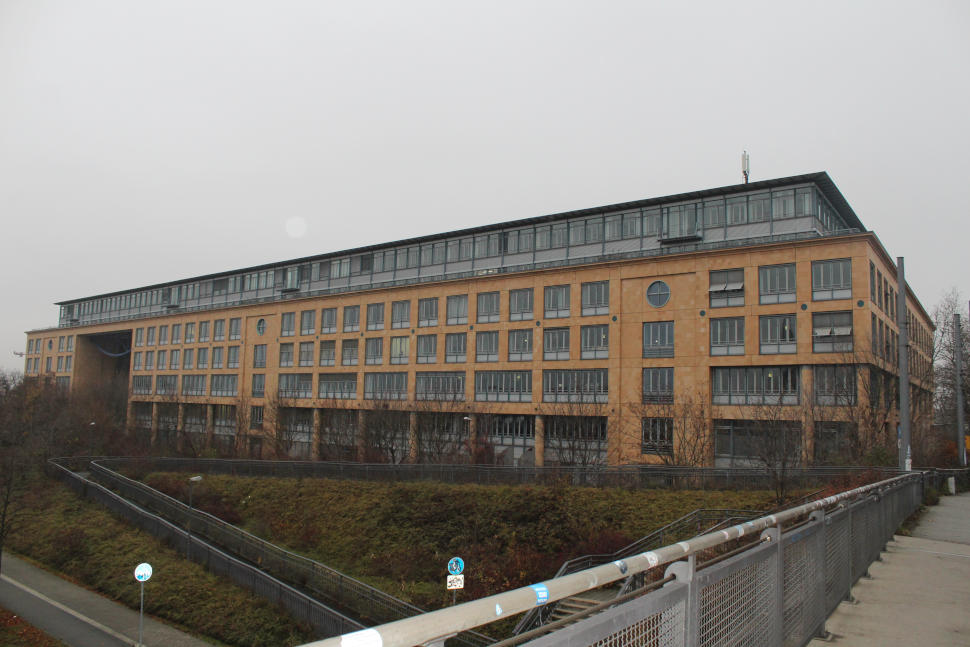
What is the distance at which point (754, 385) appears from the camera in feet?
132

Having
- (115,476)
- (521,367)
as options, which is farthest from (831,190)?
(115,476)

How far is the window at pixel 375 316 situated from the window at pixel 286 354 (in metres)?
11.7

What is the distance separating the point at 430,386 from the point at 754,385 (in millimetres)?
26162

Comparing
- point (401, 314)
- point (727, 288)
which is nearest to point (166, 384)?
point (401, 314)

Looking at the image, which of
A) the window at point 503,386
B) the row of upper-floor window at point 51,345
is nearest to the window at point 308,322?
the window at point 503,386

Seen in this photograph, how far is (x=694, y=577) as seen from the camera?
402 centimetres

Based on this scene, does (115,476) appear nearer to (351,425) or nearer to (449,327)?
(351,425)

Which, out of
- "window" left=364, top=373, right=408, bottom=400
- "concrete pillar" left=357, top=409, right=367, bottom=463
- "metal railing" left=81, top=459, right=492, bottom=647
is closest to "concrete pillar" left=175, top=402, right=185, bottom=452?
"window" left=364, top=373, right=408, bottom=400

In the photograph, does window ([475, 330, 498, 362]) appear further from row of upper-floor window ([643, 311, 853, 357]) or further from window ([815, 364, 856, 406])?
window ([815, 364, 856, 406])

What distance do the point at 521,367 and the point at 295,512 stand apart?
20.3 meters

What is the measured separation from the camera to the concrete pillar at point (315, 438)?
5737cm

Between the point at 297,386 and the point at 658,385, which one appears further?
the point at 297,386

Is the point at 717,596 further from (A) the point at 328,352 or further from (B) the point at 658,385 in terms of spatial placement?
(A) the point at 328,352

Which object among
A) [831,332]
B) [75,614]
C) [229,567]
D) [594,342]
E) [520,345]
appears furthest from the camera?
[520,345]
